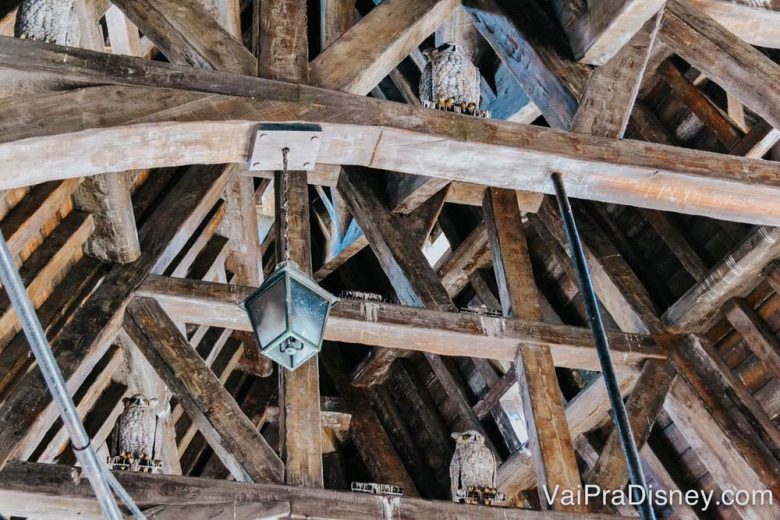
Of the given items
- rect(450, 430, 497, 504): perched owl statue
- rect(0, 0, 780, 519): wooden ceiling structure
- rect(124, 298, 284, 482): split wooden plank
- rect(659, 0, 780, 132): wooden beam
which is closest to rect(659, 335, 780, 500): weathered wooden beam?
rect(0, 0, 780, 519): wooden ceiling structure

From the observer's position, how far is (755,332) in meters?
5.35

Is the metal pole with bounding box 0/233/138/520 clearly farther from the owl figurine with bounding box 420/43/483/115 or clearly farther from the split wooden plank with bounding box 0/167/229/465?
the owl figurine with bounding box 420/43/483/115

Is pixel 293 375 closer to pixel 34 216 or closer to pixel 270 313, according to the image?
pixel 270 313

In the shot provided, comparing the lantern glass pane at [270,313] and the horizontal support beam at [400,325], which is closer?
the lantern glass pane at [270,313]

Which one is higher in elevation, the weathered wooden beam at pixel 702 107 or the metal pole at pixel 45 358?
the weathered wooden beam at pixel 702 107

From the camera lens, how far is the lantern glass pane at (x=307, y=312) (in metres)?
3.63

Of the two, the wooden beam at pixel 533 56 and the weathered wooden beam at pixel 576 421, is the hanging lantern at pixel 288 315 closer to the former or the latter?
the wooden beam at pixel 533 56

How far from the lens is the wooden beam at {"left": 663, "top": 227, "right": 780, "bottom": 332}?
5.12 meters

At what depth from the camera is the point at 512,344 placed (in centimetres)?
482

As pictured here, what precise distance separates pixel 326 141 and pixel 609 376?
1337 mm

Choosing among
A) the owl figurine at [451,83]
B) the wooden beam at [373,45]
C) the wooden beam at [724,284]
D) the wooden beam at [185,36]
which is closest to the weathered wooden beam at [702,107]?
the wooden beam at [724,284]

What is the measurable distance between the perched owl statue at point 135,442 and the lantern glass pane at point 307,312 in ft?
4.12

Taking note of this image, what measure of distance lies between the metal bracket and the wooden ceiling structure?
0.04 metres

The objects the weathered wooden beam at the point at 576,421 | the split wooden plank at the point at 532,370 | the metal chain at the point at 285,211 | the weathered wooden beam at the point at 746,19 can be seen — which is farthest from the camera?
the weathered wooden beam at the point at 576,421
